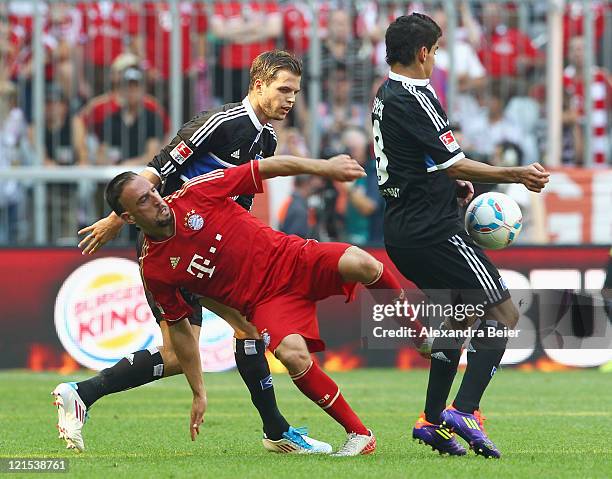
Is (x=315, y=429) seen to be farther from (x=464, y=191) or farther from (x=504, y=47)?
(x=504, y=47)

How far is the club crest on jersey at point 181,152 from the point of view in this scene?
314 inches

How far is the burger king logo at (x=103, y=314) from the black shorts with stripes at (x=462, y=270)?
689 centimetres

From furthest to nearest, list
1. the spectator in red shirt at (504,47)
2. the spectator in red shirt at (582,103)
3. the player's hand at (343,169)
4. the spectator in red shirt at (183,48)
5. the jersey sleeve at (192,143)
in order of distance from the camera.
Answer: the spectator in red shirt at (582,103) → the spectator in red shirt at (504,47) → the spectator in red shirt at (183,48) → the jersey sleeve at (192,143) → the player's hand at (343,169)

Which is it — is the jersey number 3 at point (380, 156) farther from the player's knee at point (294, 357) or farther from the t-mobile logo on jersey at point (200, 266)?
the player's knee at point (294, 357)

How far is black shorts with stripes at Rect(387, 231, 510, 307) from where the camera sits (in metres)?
7.43

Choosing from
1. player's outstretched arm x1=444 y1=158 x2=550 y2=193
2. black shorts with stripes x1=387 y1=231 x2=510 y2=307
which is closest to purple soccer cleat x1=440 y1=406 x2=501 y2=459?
black shorts with stripes x1=387 y1=231 x2=510 y2=307

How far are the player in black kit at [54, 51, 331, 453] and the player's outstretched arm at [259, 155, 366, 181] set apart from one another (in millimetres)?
782

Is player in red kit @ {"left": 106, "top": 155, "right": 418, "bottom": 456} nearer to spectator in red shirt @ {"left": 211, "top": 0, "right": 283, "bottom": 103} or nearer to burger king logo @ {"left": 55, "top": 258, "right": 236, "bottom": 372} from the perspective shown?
burger king logo @ {"left": 55, "top": 258, "right": 236, "bottom": 372}

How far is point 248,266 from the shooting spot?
25.0ft

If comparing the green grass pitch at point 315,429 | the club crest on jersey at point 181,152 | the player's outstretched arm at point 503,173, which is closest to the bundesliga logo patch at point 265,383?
the green grass pitch at point 315,429

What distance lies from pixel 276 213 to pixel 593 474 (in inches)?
343

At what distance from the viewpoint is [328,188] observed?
15.4 meters

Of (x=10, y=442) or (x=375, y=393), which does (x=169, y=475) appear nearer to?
(x=10, y=442)

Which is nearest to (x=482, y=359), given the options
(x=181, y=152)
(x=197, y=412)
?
(x=197, y=412)
